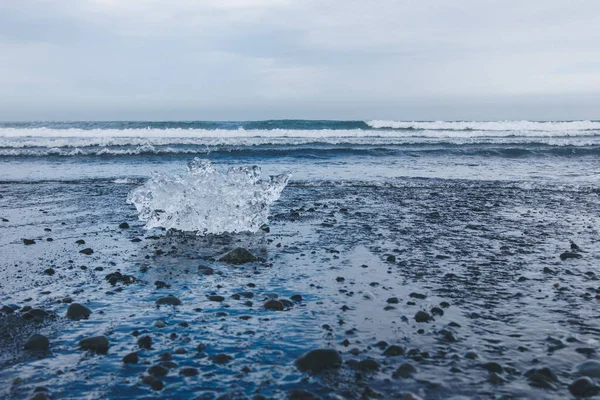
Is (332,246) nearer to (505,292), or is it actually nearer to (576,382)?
(505,292)

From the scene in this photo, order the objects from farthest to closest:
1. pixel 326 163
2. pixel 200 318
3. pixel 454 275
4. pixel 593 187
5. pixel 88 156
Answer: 1. pixel 88 156
2. pixel 326 163
3. pixel 593 187
4. pixel 454 275
5. pixel 200 318

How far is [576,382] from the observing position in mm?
3105

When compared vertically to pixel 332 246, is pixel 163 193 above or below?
above

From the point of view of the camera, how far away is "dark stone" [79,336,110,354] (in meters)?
3.70

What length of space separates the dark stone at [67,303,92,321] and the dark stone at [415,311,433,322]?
2949 mm

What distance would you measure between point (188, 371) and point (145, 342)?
0.61m

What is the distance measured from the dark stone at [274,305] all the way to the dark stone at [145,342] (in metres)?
1.18

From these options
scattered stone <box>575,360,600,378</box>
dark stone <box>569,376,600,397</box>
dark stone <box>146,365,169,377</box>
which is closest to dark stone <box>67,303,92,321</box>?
dark stone <box>146,365,169,377</box>

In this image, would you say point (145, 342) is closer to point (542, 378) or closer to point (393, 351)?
point (393, 351)

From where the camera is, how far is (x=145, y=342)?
3.75m

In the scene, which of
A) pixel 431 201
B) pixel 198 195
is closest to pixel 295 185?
pixel 431 201

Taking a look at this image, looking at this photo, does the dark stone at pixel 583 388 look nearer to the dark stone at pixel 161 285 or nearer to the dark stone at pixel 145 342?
the dark stone at pixel 145 342

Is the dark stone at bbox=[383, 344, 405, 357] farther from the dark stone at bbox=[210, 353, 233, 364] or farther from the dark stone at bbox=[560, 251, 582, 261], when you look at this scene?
the dark stone at bbox=[560, 251, 582, 261]

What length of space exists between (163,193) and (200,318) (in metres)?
4.11
